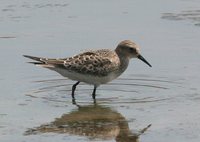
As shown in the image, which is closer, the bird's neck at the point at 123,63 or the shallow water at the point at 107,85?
the shallow water at the point at 107,85

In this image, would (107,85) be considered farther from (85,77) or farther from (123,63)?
(85,77)

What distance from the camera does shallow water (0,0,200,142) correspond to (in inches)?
408

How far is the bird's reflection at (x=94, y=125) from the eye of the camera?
10094 mm

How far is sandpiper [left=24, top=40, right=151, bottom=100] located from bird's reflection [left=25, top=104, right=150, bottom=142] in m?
0.95

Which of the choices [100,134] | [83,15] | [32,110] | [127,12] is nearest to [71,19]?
[83,15]

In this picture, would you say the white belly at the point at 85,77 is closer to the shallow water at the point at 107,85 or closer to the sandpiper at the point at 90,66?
the sandpiper at the point at 90,66

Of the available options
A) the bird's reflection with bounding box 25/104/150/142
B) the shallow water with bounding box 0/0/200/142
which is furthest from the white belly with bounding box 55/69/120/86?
the bird's reflection with bounding box 25/104/150/142

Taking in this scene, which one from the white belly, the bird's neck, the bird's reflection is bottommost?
the bird's reflection

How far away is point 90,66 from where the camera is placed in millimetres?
12453

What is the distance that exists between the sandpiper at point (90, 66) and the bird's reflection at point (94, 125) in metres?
0.95

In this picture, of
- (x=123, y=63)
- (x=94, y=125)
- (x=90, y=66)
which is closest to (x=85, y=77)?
(x=90, y=66)

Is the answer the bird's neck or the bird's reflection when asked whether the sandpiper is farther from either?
the bird's reflection

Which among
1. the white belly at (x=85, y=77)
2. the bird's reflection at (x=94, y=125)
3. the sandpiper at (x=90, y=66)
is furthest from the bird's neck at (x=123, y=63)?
the bird's reflection at (x=94, y=125)

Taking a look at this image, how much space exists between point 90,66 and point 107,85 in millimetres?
824
